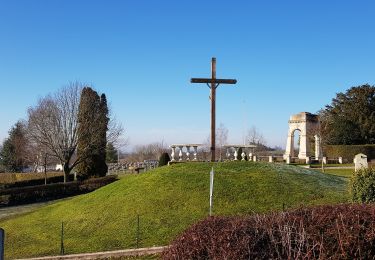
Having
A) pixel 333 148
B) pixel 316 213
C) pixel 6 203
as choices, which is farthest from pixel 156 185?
pixel 333 148

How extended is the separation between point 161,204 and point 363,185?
22.8ft

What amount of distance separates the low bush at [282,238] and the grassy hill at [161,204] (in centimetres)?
697

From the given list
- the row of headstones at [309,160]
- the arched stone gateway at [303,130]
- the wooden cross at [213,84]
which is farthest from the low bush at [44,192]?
the arched stone gateway at [303,130]

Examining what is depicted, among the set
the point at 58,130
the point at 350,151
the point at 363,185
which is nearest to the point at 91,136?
the point at 58,130

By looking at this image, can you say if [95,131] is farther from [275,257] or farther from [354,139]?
[275,257]

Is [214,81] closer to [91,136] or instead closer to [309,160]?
[91,136]

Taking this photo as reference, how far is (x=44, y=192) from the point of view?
3177 centimetres

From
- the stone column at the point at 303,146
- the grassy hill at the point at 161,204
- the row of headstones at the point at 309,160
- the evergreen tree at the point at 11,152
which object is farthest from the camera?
the evergreen tree at the point at 11,152

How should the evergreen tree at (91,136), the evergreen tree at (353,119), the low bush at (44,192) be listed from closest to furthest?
the low bush at (44,192) → the evergreen tree at (91,136) → the evergreen tree at (353,119)

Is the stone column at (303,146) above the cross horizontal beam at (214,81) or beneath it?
beneath

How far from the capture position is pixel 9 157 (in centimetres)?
5853

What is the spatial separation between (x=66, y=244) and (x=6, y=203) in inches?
723

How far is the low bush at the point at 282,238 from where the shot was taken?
15.0ft

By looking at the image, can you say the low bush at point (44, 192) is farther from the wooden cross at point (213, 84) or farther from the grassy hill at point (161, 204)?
the wooden cross at point (213, 84)
